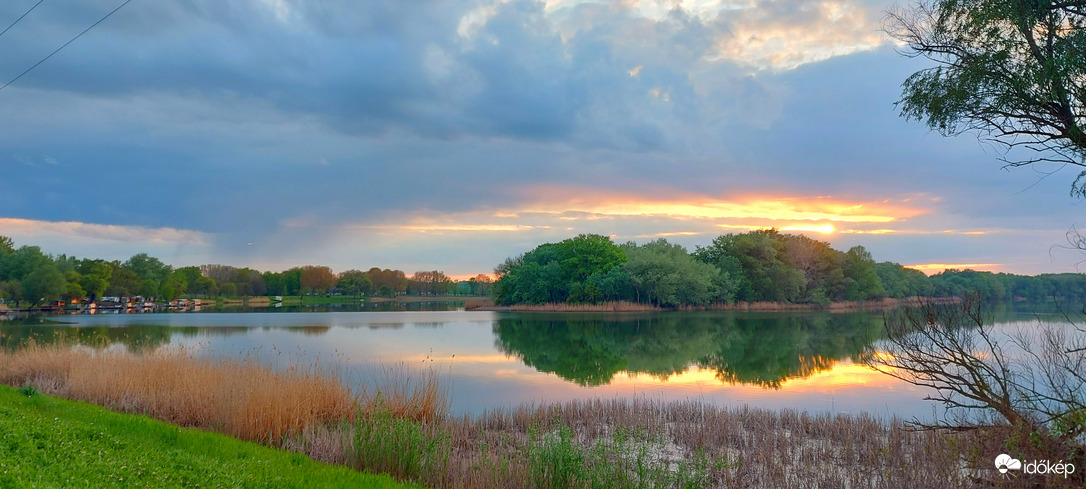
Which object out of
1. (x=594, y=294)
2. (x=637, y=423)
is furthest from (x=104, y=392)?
(x=594, y=294)

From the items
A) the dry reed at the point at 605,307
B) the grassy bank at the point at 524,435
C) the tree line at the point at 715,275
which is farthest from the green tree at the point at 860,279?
the grassy bank at the point at 524,435

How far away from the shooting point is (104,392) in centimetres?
1254

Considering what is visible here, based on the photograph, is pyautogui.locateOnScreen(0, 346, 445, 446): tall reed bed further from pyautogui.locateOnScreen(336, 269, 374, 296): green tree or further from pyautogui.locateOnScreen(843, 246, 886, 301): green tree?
pyautogui.locateOnScreen(336, 269, 374, 296): green tree

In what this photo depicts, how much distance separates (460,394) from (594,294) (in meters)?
50.8

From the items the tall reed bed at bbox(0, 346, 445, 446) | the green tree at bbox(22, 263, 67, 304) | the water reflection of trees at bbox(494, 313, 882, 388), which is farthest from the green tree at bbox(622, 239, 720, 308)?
the green tree at bbox(22, 263, 67, 304)

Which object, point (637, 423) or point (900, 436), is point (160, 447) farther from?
point (900, 436)

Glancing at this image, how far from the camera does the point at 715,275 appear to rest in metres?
67.2

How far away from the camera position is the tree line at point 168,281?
66312 mm

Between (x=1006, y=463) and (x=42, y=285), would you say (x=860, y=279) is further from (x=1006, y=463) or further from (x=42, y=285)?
(x=42, y=285)

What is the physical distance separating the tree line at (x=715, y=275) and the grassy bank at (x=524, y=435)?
52387 mm

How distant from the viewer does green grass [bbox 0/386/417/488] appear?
17.7ft

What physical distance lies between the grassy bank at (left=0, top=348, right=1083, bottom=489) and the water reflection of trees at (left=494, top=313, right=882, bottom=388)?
668 cm

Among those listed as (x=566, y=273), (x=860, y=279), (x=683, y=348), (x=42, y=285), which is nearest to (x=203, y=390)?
(x=683, y=348)

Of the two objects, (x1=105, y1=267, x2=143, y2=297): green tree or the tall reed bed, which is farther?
(x1=105, y1=267, x2=143, y2=297): green tree
